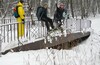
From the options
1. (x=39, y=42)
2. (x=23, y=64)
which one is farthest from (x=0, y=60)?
(x=39, y=42)

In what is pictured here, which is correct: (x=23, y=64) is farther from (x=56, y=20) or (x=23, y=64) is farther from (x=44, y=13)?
(x=56, y=20)

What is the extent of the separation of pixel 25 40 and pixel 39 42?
798mm

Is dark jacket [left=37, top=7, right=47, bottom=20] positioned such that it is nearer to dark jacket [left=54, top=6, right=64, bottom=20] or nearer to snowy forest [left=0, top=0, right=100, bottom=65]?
snowy forest [left=0, top=0, right=100, bottom=65]

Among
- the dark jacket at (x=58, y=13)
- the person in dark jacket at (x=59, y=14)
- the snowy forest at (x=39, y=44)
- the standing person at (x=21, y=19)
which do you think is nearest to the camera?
the snowy forest at (x=39, y=44)

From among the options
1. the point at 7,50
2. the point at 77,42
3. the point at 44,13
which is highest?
the point at 44,13

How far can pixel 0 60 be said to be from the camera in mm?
8445

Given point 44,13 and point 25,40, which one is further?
point 44,13

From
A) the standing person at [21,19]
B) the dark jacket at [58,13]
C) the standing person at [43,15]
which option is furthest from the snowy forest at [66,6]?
the standing person at [21,19]

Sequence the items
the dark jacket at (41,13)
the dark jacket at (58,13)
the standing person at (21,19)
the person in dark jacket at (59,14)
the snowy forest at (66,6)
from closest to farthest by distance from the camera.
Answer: the standing person at (21,19) → the dark jacket at (41,13) → the person in dark jacket at (59,14) → the dark jacket at (58,13) → the snowy forest at (66,6)

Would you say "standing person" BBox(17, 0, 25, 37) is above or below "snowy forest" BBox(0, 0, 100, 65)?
above

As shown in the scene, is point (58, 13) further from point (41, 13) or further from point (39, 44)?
point (39, 44)

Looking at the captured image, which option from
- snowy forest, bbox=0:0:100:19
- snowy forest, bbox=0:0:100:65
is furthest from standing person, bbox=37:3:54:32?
snowy forest, bbox=0:0:100:19

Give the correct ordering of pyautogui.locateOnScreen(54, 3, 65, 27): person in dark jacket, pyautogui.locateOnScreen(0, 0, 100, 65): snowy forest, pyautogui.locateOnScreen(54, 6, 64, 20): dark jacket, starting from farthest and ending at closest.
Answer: pyautogui.locateOnScreen(54, 6, 64, 20): dark jacket < pyautogui.locateOnScreen(54, 3, 65, 27): person in dark jacket < pyautogui.locateOnScreen(0, 0, 100, 65): snowy forest

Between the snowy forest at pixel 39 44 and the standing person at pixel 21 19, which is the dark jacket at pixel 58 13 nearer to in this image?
the snowy forest at pixel 39 44
